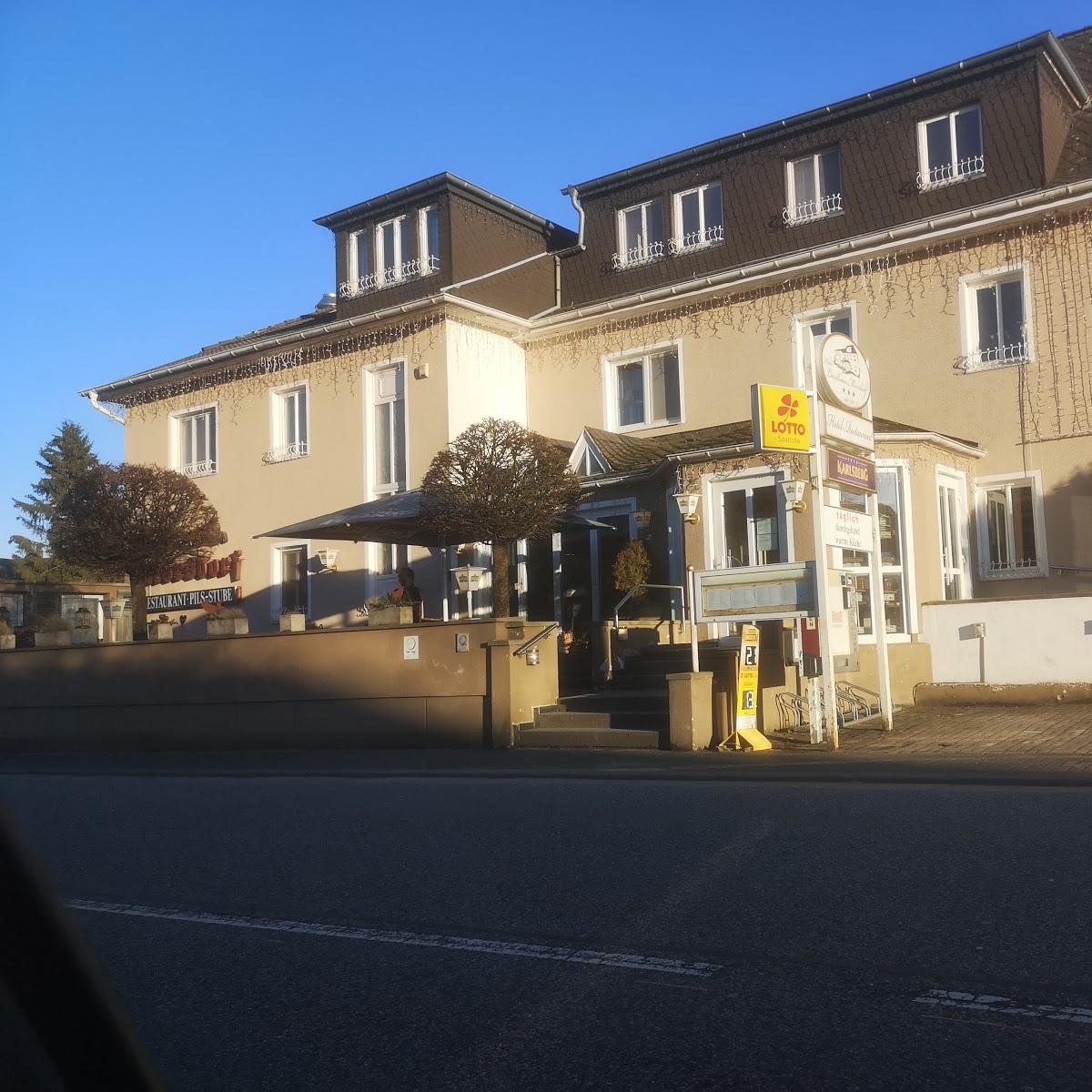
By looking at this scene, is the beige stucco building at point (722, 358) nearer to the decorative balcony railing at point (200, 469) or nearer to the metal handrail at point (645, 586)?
the decorative balcony railing at point (200, 469)

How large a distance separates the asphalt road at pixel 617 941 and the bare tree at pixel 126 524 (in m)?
13.5

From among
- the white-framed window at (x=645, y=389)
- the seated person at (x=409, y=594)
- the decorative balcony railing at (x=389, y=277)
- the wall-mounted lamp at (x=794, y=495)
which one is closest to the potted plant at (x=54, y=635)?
the seated person at (x=409, y=594)

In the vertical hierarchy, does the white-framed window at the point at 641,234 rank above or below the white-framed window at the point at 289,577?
above

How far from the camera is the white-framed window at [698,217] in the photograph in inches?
913

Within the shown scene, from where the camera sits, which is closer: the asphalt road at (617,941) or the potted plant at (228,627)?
the asphalt road at (617,941)

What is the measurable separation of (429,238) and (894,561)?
39.8 feet

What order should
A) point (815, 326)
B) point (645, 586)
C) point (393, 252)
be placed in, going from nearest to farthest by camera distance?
1. point (645, 586)
2. point (815, 326)
3. point (393, 252)

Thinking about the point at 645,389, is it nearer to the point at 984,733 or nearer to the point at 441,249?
the point at 441,249

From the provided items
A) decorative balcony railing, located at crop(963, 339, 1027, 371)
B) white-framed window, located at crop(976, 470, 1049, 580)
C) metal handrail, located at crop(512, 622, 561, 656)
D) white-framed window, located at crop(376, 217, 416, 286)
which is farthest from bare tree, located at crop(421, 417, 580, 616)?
white-framed window, located at crop(376, 217, 416, 286)

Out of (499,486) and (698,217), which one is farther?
(698,217)

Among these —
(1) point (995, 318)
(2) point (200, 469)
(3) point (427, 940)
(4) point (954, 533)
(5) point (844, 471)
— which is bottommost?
(3) point (427, 940)

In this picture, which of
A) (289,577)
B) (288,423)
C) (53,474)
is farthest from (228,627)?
(53,474)

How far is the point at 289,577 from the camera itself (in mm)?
26938

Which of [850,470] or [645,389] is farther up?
[645,389]
